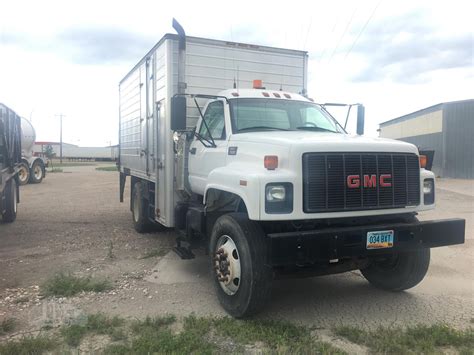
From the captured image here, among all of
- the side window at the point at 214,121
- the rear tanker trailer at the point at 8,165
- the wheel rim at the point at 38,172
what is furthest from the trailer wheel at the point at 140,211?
the wheel rim at the point at 38,172

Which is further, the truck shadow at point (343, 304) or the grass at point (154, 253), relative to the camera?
the grass at point (154, 253)

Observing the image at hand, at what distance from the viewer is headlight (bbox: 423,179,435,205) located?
5004mm

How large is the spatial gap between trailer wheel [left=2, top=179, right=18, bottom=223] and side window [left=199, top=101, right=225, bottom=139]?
20.2ft

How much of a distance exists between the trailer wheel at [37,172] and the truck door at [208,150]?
60.6 ft

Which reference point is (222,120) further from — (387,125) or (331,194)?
(387,125)

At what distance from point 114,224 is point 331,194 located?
22.8ft

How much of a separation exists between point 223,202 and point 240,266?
3.30 ft

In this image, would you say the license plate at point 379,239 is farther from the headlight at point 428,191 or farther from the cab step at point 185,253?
the cab step at point 185,253

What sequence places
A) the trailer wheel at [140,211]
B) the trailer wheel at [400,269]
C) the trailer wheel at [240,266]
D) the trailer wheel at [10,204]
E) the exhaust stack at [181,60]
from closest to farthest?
the trailer wheel at [240,266] < the trailer wheel at [400,269] < the exhaust stack at [181,60] < the trailer wheel at [140,211] < the trailer wheel at [10,204]

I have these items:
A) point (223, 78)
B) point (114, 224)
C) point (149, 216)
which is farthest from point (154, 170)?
point (114, 224)

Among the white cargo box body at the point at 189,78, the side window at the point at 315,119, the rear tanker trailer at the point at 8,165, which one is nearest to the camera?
the side window at the point at 315,119

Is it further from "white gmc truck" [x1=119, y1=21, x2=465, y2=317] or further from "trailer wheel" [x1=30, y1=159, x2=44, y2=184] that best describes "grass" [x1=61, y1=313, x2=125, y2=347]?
"trailer wheel" [x1=30, y1=159, x2=44, y2=184]

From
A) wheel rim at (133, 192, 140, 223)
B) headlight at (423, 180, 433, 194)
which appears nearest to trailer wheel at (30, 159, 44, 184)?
wheel rim at (133, 192, 140, 223)

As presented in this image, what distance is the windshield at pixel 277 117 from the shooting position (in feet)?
18.8
